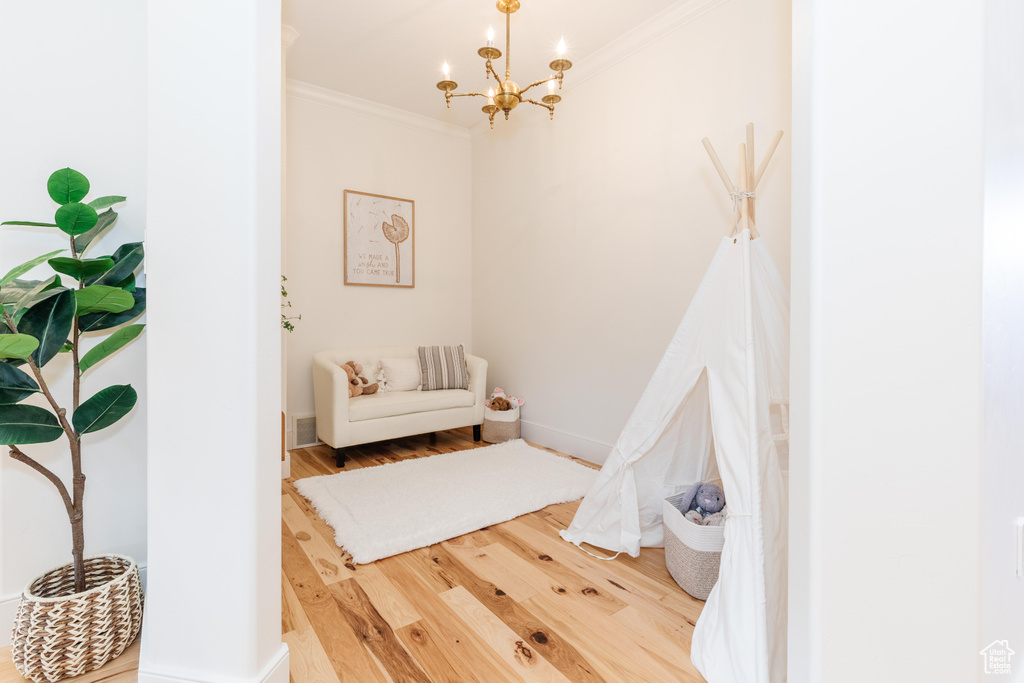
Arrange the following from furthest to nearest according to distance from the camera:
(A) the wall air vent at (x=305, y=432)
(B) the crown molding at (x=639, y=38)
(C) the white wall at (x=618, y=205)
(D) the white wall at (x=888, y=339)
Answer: (A) the wall air vent at (x=305, y=432)
(B) the crown molding at (x=639, y=38)
(C) the white wall at (x=618, y=205)
(D) the white wall at (x=888, y=339)

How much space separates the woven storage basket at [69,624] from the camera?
1.23 metres

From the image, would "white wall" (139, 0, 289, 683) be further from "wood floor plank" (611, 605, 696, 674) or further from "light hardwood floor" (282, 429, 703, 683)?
"wood floor plank" (611, 605, 696, 674)

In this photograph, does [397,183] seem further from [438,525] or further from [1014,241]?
[1014,241]

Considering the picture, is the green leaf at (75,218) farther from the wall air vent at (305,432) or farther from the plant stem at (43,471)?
the wall air vent at (305,432)

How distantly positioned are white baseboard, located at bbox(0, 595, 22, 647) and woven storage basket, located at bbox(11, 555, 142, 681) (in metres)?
0.16

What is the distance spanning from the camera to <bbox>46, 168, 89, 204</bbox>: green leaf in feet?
4.20

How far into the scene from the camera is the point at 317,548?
2082 mm

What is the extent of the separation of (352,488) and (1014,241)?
2.94m

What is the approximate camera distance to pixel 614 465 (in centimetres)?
208

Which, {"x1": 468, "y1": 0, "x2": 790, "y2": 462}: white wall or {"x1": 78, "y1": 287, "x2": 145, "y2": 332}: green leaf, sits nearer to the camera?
{"x1": 78, "y1": 287, "x2": 145, "y2": 332}: green leaf

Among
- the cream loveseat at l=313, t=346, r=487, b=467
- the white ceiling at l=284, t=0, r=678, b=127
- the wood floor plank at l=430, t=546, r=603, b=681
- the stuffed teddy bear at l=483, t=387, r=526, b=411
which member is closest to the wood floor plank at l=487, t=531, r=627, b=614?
the wood floor plank at l=430, t=546, r=603, b=681

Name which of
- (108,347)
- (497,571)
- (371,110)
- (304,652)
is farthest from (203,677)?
(371,110)

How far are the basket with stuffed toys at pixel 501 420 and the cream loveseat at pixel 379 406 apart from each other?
90 millimetres

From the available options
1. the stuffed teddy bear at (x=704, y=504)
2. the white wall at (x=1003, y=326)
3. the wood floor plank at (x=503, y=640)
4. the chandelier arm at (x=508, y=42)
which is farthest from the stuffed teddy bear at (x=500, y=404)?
the white wall at (x=1003, y=326)
